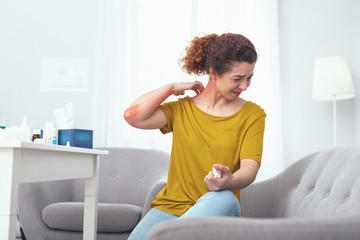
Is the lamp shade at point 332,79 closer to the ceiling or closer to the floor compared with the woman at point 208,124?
closer to the ceiling

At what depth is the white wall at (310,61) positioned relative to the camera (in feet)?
9.95

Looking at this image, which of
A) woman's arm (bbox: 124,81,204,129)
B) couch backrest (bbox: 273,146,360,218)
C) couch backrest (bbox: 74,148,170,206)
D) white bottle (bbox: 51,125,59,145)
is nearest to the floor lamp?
couch backrest (bbox: 273,146,360,218)

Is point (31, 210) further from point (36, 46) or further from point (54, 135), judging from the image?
point (36, 46)

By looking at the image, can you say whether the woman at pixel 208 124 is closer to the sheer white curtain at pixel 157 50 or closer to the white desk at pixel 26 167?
the white desk at pixel 26 167

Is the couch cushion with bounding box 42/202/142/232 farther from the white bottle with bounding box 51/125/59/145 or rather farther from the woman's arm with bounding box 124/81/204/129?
the woman's arm with bounding box 124/81/204/129

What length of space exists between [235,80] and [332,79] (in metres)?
1.50

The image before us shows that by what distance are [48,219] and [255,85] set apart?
1.79 metres

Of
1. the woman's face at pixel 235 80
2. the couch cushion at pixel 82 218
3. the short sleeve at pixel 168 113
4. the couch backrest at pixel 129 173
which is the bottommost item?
the couch cushion at pixel 82 218

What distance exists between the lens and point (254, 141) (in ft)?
4.57

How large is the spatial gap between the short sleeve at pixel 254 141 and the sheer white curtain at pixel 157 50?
1.55 metres

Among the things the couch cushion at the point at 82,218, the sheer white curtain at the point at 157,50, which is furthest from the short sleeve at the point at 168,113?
the sheer white curtain at the point at 157,50

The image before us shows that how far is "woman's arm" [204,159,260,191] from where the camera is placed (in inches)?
44.1

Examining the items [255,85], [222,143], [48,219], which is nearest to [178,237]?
[222,143]

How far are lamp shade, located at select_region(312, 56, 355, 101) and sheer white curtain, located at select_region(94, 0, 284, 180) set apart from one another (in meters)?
0.35
